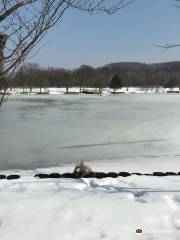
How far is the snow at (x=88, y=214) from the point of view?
12.5 ft

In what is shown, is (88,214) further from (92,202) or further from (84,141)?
(84,141)

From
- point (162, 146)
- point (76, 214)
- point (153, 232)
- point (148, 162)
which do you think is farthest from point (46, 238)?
point (162, 146)

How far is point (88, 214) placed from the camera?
412cm

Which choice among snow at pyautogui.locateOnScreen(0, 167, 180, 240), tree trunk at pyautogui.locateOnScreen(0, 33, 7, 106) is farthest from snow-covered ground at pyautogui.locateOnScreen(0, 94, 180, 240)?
tree trunk at pyautogui.locateOnScreen(0, 33, 7, 106)

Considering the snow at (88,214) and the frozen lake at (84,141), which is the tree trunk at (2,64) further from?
the frozen lake at (84,141)

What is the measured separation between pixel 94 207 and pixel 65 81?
82637 millimetres

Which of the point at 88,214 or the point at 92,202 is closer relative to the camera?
the point at 88,214

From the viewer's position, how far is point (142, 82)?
121375 mm

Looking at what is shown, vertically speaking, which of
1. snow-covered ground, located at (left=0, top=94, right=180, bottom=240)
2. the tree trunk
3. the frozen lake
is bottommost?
the frozen lake

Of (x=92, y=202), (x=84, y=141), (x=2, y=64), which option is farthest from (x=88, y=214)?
(x=84, y=141)

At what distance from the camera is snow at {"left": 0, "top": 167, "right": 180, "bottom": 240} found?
12.5 feet

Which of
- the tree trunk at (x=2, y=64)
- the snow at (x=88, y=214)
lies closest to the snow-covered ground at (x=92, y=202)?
the snow at (x=88, y=214)

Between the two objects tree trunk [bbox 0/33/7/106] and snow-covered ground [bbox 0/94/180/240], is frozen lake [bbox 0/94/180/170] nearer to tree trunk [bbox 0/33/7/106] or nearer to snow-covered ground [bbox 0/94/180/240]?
snow-covered ground [bbox 0/94/180/240]

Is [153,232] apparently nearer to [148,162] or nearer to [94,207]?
[94,207]
